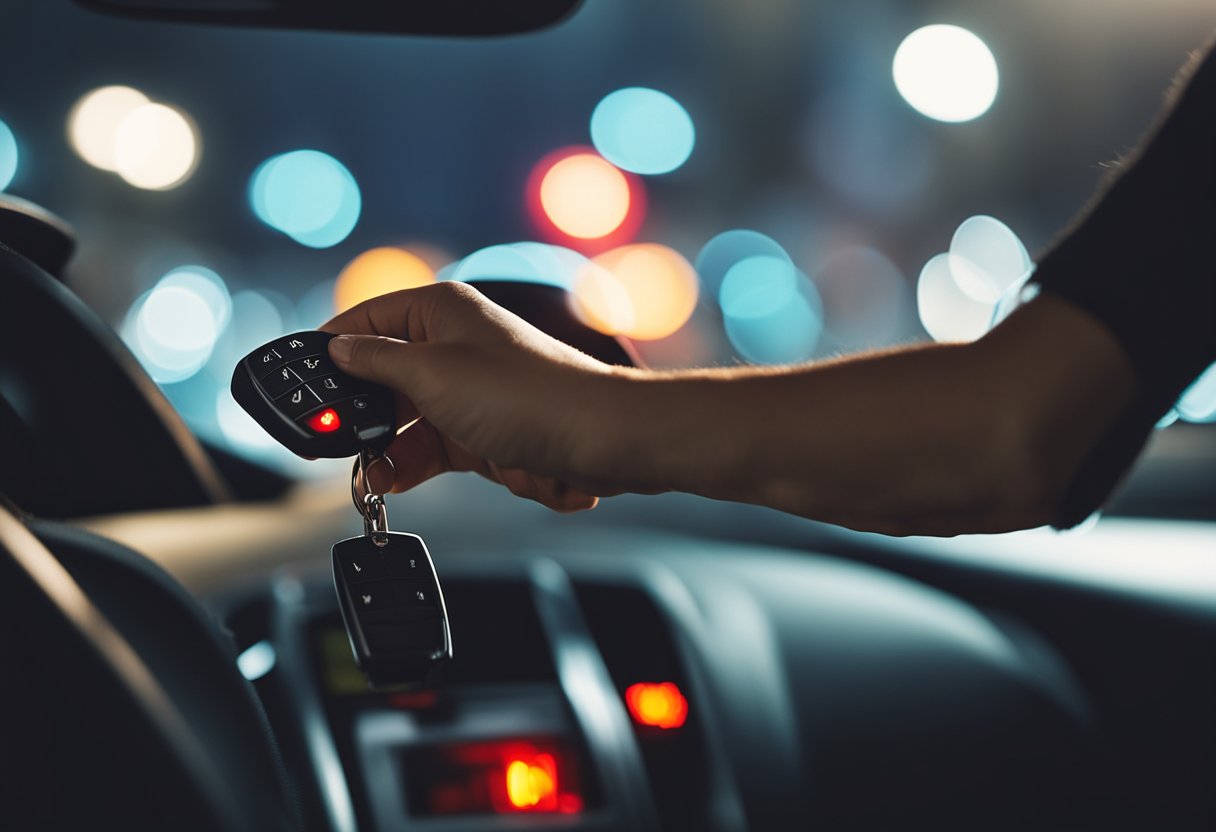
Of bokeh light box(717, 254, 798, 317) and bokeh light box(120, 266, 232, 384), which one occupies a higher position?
bokeh light box(717, 254, 798, 317)

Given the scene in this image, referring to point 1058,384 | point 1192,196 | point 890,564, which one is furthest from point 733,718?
point 890,564

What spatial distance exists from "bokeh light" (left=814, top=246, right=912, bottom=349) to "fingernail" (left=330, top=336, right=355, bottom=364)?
30.6 m

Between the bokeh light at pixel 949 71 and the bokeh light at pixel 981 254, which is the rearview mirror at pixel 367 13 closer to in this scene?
the bokeh light at pixel 949 71

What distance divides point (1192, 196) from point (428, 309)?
61 centimetres

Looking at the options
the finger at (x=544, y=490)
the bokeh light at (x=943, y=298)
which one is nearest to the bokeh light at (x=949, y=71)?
the bokeh light at (x=943, y=298)

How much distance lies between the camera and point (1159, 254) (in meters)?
1.00

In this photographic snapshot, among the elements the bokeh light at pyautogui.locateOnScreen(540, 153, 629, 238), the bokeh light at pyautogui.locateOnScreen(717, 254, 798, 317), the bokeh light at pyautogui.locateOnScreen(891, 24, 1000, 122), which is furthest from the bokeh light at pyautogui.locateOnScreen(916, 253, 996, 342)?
the bokeh light at pyautogui.locateOnScreen(540, 153, 629, 238)

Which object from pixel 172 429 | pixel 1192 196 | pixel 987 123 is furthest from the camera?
pixel 987 123

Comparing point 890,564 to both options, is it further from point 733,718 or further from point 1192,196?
point 1192,196

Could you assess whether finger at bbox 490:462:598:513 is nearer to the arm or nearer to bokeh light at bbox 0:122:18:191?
the arm

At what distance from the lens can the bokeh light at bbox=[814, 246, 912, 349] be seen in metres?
31.9

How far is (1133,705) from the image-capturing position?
11.4 ft

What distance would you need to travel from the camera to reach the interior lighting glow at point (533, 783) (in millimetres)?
1751

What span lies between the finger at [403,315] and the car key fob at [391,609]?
0.18 meters
